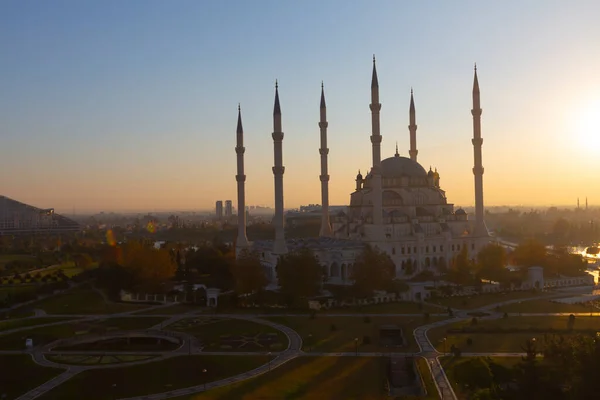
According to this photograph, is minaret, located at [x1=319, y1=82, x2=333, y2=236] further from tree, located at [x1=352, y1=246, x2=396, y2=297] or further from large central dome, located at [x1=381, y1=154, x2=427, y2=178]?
tree, located at [x1=352, y1=246, x2=396, y2=297]

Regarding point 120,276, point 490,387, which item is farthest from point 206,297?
point 490,387

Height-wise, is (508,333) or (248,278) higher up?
(248,278)

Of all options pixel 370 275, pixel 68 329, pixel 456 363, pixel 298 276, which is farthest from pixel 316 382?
pixel 370 275

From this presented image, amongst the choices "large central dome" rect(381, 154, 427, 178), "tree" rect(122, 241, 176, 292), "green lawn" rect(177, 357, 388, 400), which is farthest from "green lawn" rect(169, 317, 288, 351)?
"large central dome" rect(381, 154, 427, 178)

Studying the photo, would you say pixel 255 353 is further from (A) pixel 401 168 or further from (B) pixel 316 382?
(A) pixel 401 168

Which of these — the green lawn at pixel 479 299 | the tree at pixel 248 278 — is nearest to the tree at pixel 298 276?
the tree at pixel 248 278
